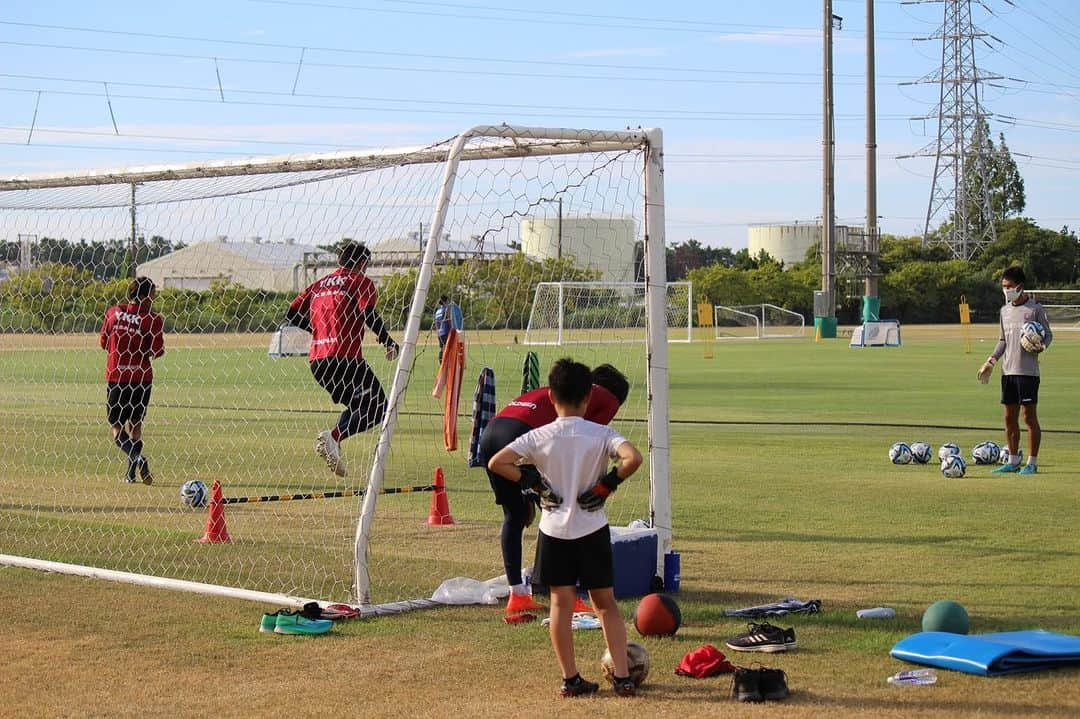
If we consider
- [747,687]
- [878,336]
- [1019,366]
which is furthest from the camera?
[878,336]

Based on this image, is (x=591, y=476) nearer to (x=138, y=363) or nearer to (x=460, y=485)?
(x=460, y=485)

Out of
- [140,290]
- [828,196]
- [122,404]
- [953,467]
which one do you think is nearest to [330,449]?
[140,290]

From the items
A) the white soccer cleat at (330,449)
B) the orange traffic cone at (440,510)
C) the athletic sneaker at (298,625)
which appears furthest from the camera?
the white soccer cleat at (330,449)

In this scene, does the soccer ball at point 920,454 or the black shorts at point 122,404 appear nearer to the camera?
the black shorts at point 122,404

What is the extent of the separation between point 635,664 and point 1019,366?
977 centimetres

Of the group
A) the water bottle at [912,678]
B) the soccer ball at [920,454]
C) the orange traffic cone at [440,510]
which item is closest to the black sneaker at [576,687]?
the water bottle at [912,678]

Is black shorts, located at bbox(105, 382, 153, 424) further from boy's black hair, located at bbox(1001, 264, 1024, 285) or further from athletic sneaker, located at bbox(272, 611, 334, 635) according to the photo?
boy's black hair, located at bbox(1001, 264, 1024, 285)

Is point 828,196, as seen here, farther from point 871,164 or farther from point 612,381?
point 612,381

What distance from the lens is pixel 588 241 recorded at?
11.8 metres

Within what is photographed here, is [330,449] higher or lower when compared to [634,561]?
higher

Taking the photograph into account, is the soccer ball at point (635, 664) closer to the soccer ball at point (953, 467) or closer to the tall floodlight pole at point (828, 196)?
the soccer ball at point (953, 467)

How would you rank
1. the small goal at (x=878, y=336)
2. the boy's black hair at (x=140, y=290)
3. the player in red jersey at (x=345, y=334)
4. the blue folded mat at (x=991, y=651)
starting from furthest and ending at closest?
the small goal at (x=878, y=336) → the boy's black hair at (x=140, y=290) → the player in red jersey at (x=345, y=334) → the blue folded mat at (x=991, y=651)

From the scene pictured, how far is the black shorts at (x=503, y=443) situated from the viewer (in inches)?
326

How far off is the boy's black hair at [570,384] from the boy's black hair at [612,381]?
66.9 inches
